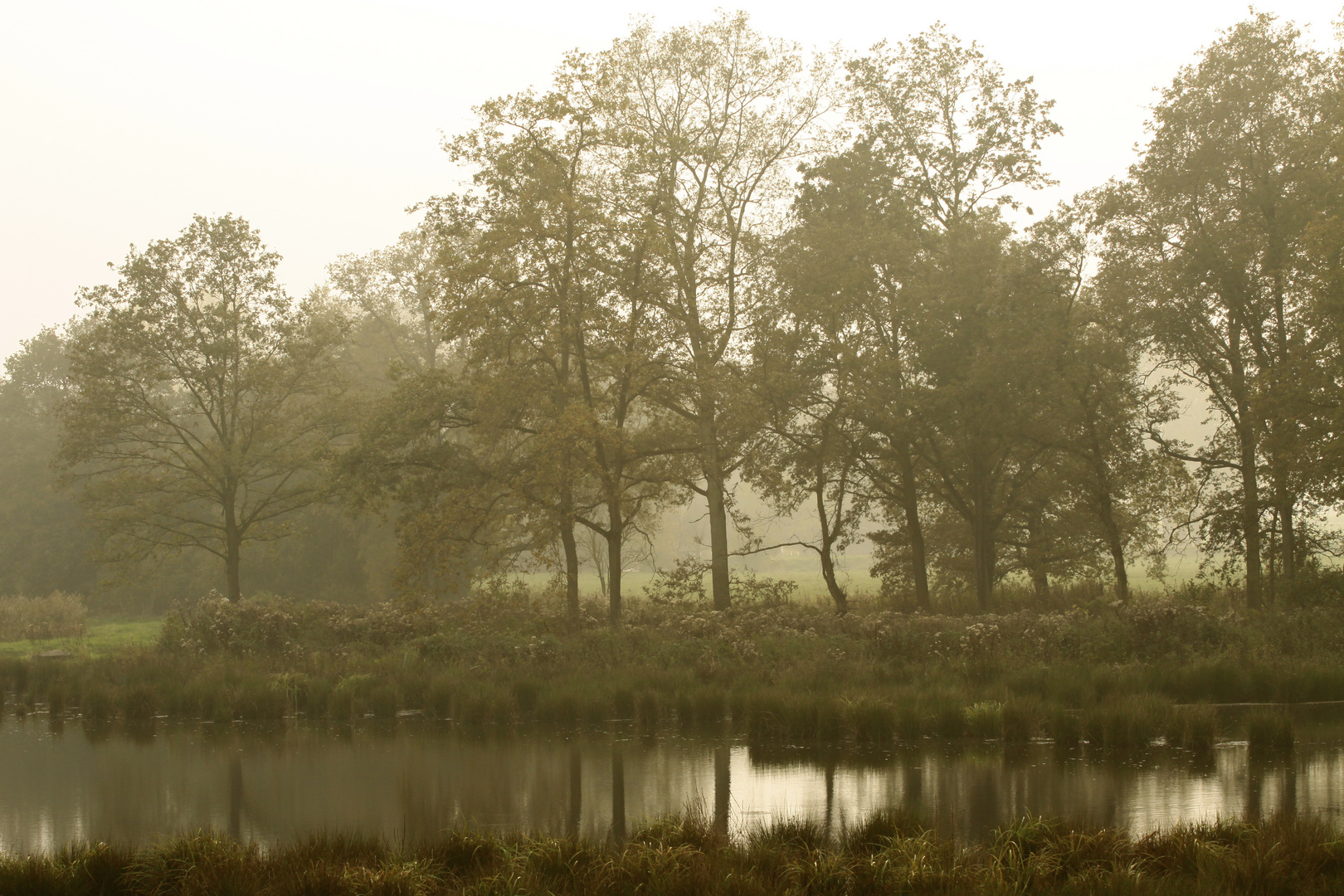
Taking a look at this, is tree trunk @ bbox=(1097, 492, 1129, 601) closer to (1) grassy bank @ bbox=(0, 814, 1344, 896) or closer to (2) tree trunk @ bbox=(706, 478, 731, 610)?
(2) tree trunk @ bbox=(706, 478, 731, 610)

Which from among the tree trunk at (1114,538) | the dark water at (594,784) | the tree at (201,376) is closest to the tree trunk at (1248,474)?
the tree trunk at (1114,538)

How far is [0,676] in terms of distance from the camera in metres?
23.7

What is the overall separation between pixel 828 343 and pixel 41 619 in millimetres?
26534

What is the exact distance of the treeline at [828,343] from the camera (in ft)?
81.5

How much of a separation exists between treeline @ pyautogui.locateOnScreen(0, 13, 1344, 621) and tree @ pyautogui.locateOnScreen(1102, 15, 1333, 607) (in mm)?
92

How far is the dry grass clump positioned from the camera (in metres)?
32.3

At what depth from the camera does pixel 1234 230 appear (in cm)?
2561

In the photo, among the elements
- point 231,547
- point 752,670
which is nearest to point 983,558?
point 752,670

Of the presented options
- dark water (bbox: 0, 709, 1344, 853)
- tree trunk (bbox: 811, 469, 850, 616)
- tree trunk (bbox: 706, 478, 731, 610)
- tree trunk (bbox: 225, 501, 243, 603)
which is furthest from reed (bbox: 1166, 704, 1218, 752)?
tree trunk (bbox: 225, 501, 243, 603)

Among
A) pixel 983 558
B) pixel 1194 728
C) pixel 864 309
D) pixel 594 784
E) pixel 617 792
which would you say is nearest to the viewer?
pixel 617 792

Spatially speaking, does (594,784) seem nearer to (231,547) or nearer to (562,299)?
(562,299)

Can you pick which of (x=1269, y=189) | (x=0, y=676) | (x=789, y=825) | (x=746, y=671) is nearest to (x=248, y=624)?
(x=0, y=676)

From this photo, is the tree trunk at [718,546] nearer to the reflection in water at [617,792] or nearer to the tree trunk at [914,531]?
the tree trunk at [914,531]

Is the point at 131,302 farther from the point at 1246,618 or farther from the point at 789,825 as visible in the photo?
the point at 1246,618
